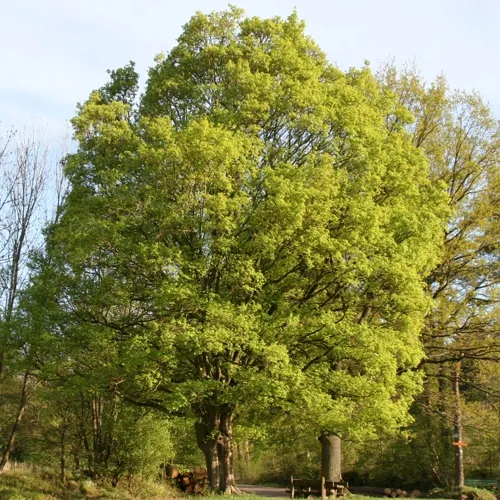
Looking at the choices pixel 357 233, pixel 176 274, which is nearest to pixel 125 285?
pixel 176 274

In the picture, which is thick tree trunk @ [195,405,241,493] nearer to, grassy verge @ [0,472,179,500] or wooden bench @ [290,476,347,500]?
wooden bench @ [290,476,347,500]

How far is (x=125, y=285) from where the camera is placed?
50.5 ft

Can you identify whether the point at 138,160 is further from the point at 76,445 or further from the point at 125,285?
the point at 76,445

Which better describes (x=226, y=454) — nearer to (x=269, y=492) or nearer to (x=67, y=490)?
(x=67, y=490)

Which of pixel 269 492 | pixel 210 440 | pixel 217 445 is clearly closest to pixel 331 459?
pixel 217 445

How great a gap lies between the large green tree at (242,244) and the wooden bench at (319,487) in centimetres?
228

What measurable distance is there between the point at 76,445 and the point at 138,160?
41.3ft

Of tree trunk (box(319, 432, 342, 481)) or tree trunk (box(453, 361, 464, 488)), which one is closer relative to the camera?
tree trunk (box(319, 432, 342, 481))

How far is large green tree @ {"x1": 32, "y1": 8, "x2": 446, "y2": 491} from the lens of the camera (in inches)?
550

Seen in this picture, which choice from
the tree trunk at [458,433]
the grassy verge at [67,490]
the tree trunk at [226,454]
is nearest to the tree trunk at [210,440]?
the tree trunk at [226,454]

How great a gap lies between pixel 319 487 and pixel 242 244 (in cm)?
789

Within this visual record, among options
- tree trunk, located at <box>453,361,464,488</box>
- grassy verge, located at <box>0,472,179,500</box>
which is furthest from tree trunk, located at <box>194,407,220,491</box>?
tree trunk, located at <box>453,361,464,488</box>

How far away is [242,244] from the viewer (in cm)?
1459

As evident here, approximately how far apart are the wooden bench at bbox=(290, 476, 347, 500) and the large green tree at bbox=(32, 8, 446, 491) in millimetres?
2283
